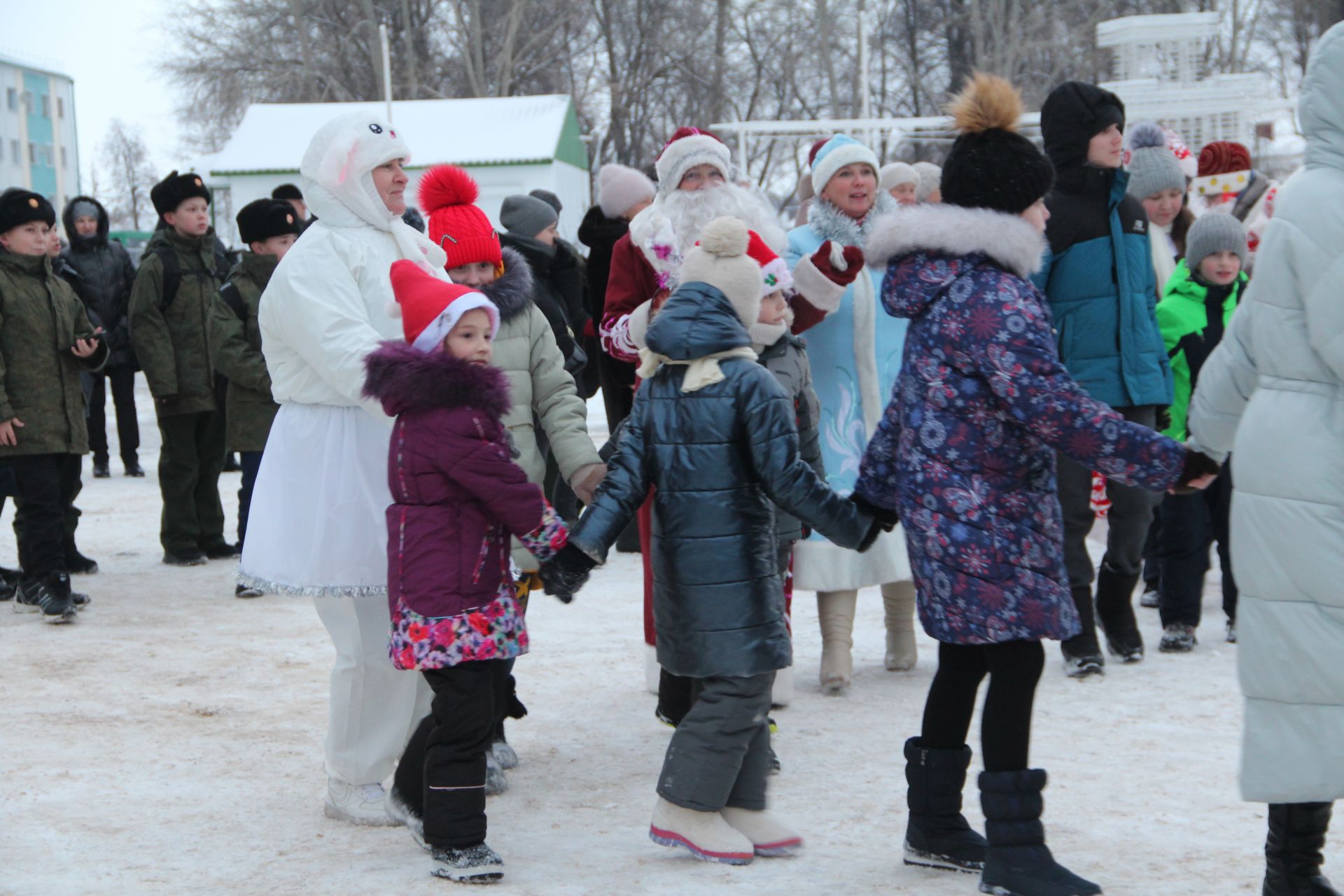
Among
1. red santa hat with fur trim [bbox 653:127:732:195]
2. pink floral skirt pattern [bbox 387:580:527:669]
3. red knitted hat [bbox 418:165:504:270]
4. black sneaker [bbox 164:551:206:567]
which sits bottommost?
black sneaker [bbox 164:551:206:567]

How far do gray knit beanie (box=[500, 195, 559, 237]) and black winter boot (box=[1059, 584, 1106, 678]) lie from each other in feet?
8.46

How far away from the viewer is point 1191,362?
20.0 feet

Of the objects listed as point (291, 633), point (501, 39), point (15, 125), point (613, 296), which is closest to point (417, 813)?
point (613, 296)

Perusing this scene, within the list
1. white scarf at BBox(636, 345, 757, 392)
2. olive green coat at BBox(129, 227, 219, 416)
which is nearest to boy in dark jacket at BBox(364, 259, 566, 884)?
white scarf at BBox(636, 345, 757, 392)

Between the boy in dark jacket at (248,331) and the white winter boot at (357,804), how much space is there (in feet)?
11.3

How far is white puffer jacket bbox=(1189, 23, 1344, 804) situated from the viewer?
296 centimetres

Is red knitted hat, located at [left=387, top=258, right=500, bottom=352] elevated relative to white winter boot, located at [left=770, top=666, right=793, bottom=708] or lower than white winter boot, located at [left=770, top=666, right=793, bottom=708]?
elevated

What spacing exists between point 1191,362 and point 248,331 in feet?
14.4

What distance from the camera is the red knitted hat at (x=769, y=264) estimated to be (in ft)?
14.1

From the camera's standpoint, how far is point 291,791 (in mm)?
4371

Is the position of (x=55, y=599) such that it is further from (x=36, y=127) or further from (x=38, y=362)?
(x=36, y=127)

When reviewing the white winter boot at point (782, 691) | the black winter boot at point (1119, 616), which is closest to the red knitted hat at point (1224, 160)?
the black winter boot at point (1119, 616)

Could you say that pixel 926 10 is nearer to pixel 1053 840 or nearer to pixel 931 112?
pixel 931 112

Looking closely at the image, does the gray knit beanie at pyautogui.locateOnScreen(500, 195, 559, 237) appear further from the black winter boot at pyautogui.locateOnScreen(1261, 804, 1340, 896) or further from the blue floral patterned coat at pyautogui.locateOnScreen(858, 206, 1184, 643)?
the black winter boot at pyautogui.locateOnScreen(1261, 804, 1340, 896)
